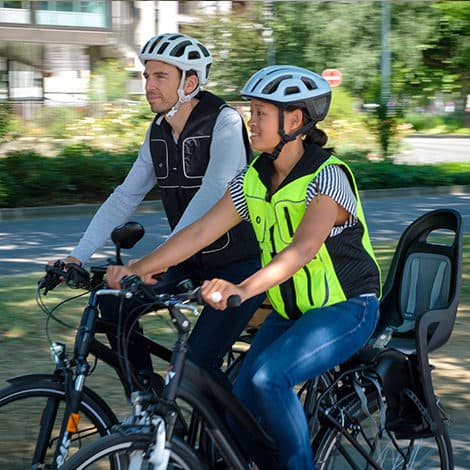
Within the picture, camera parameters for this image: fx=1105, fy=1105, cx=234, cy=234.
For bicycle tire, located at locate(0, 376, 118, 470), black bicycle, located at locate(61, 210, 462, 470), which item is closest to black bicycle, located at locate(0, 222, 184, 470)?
bicycle tire, located at locate(0, 376, 118, 470)

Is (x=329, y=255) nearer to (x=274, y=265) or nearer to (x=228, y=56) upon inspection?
(x=274, y=265)

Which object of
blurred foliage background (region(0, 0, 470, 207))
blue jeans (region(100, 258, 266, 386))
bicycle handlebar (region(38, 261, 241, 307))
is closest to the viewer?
bicycle handlebar (region(38, 261, 241, 307))

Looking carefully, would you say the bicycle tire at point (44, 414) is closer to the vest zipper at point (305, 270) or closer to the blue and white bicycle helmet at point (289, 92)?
the vest zipper at point (305, 270)

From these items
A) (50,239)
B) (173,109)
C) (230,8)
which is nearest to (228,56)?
(230,8)

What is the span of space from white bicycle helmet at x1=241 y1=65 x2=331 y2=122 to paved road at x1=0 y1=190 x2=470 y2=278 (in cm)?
765

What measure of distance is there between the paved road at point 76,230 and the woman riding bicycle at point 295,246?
744 centimetres

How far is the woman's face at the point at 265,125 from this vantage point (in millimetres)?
3727

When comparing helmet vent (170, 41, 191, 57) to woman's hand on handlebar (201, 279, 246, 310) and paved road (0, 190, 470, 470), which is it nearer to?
woman's hand on handlebar (201, 279, 246, 310)

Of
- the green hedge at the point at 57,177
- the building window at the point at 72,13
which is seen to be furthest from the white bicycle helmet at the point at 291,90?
the building window at the point at 72,13

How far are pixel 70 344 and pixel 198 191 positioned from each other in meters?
3.18

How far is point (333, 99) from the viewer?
93.7 feet

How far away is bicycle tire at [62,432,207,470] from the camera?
320 centimetres

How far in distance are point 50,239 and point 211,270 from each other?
9.92m

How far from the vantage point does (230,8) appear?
164 ft
